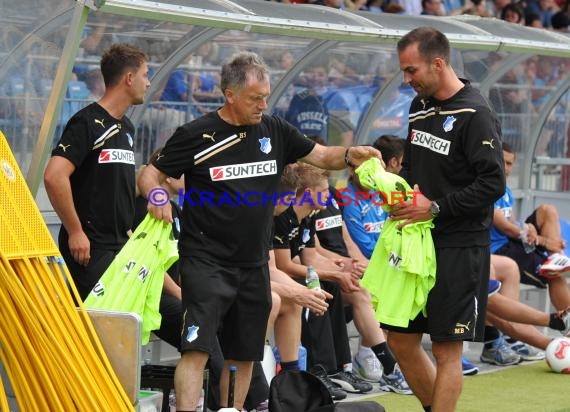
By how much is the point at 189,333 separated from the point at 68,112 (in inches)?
86.3

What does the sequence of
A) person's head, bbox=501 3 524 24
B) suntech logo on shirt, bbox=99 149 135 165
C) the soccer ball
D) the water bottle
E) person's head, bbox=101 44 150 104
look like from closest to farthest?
1. suntech logo on shirt, bbox=99 149 135 165
2. person's head, bbox=101 44 150 104
3. the soccer ball
4. the water bottle
5. person's head, bbox=501 3 524 24

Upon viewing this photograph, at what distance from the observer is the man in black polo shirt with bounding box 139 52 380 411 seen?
5.92m

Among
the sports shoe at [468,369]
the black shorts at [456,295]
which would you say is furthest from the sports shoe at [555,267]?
the black shorts at [456,295]

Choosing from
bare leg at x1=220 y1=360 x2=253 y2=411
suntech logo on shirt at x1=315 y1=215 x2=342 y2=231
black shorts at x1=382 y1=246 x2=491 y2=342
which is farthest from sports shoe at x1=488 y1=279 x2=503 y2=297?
bare leg at x1=220 y1=360 x2=253 y2=411

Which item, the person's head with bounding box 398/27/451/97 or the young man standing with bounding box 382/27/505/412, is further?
the person's head with bounding box 398/27/451/97

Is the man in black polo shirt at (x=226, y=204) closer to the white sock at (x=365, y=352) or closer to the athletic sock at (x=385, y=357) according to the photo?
the athletic sock at (x=385, y=357)

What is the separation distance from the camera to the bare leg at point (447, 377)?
6.06 metres

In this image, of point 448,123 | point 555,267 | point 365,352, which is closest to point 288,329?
point 365,352

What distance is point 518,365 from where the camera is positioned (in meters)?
9.01

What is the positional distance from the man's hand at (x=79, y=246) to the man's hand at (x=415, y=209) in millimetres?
1645

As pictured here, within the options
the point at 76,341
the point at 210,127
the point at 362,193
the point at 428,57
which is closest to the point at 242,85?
the point at 210,127

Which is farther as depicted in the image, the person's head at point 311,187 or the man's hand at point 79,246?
the person's head at point 311,187

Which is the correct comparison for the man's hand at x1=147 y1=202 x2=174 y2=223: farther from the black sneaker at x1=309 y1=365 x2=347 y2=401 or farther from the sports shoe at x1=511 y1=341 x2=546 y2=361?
the sports shoe at x1=511 y1=341 x2=546 y2=361

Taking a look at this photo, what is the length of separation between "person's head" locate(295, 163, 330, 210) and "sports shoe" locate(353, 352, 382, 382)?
3.86 ft
